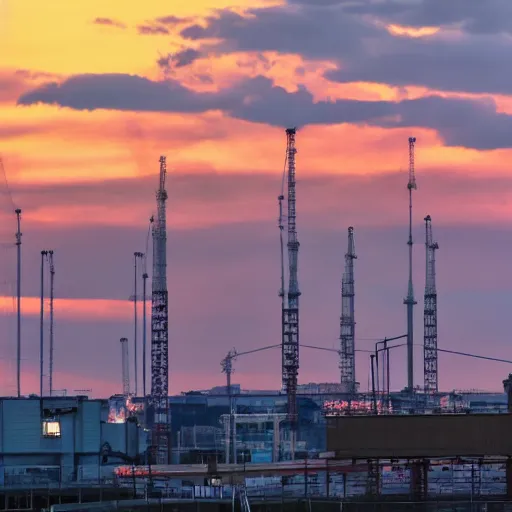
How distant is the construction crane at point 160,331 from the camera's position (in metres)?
179

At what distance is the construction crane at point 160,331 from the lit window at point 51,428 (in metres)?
62.4

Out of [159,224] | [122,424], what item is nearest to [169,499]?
[122,424]

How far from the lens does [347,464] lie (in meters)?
89.8

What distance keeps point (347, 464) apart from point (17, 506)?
18.4 m

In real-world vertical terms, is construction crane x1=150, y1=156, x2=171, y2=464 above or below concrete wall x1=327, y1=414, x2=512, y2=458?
above

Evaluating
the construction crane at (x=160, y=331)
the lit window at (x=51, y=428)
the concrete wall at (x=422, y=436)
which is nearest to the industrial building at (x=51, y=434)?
the lit window at (x=51, y=428)

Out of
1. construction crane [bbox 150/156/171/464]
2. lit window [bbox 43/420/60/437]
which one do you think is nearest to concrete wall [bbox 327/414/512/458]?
lit window [bbox 43/420/60/437]

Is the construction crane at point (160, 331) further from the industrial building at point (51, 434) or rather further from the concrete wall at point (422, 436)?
the concrete wall at point (422, 436)

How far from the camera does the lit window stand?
112375 mm

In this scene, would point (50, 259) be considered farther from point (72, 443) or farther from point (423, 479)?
point (423, 479)

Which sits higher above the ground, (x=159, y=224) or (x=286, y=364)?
(x=159, y=224)

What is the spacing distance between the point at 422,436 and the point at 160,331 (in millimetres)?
109028

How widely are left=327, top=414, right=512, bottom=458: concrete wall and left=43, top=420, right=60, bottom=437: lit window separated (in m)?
41.6

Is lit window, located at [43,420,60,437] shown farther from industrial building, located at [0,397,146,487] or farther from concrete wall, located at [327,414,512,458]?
concrete wall, located at [327,414,512,458]
